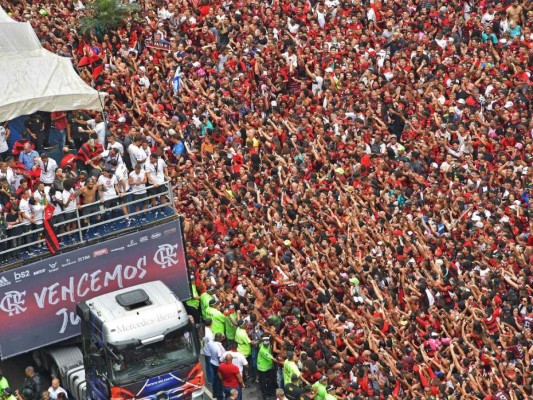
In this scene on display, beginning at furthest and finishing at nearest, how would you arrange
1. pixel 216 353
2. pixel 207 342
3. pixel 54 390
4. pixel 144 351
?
pixel 207 342, pixel 216 353, pixel 54 390, pixel 144 351

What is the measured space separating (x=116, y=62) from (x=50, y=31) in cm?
212

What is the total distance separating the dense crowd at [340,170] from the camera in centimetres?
2600

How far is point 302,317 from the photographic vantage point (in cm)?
2775

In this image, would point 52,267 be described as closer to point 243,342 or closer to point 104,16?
point 243,342

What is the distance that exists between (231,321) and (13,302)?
4.09m

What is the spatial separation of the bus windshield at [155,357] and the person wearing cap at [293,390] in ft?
5.55

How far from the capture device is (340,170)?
31.7 metres

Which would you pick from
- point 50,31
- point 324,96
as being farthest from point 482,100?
point 50,31

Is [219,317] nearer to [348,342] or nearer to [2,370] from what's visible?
[348,342]

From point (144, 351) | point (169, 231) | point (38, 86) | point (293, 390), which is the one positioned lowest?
point (293, 390)

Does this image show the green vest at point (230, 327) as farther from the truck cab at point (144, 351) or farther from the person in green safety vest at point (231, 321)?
the truck cab at point (144, 351)

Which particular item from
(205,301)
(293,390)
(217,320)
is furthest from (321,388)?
(205,301)

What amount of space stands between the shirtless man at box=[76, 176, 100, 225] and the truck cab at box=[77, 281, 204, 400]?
8.70 ft

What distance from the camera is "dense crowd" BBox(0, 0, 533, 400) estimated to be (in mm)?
26000
